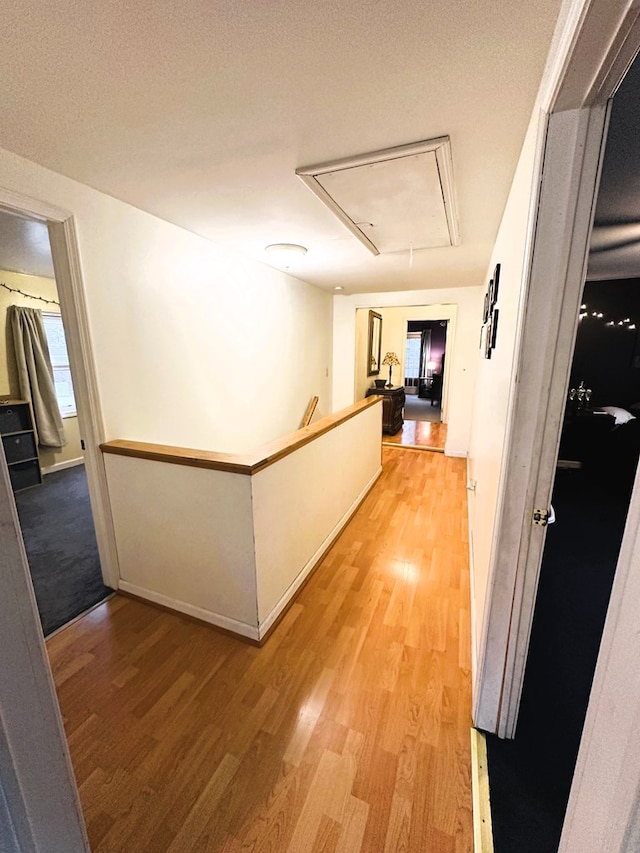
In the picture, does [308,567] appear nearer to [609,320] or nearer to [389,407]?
[389,407]

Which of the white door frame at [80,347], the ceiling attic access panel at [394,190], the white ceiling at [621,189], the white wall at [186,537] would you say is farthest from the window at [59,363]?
the white ceiling at [621,189]

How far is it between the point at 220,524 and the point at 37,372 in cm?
374

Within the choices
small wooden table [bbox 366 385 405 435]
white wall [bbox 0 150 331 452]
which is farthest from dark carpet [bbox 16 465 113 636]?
small wooden table [bbox 366 385 405 435]

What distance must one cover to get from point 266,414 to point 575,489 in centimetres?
333

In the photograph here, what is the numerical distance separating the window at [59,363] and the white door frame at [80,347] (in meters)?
2.82

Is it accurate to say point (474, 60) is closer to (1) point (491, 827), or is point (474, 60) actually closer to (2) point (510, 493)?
(2) point (510, 493)

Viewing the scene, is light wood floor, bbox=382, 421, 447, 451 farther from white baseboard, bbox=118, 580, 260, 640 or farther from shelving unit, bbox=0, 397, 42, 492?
shelving unit, bbox=0, 397, 42, 492

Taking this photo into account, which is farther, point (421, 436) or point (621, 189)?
point (421, 436)

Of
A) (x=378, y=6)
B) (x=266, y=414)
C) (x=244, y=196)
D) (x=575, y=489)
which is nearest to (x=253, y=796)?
(x=378, y=6)

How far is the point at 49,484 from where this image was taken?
150 inches

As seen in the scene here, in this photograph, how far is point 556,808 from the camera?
1091 mm

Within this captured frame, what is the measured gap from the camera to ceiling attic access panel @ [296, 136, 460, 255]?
1446 mm

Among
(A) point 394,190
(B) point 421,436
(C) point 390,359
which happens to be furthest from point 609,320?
(A) point 394,190

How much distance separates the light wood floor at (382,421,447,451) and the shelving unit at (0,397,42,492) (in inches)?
177
